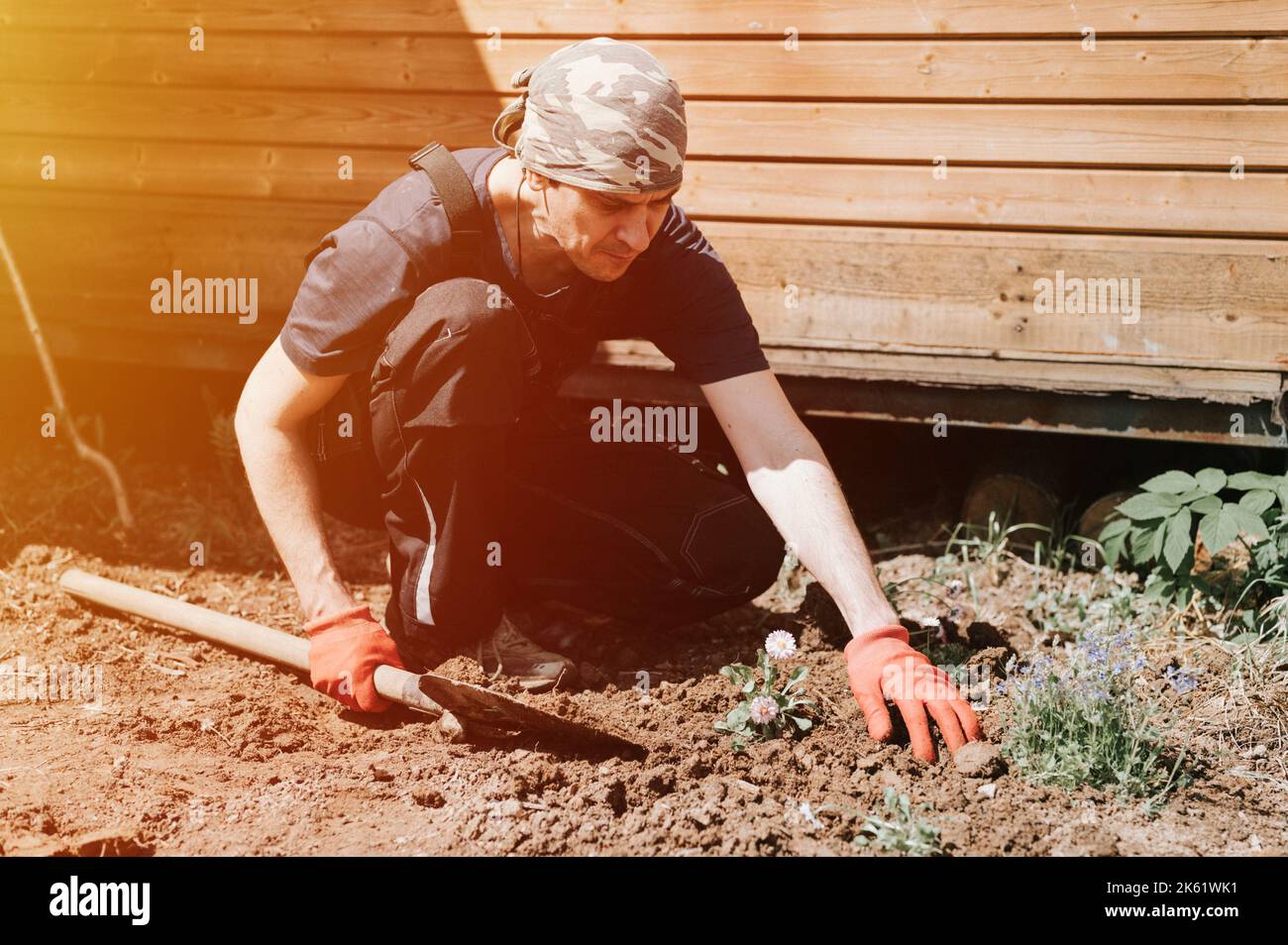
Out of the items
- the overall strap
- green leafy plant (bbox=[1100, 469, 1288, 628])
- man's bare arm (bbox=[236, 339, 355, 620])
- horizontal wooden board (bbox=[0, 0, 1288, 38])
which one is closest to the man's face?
the overall strap

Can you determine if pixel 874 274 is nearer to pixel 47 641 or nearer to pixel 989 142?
pixel 989 142

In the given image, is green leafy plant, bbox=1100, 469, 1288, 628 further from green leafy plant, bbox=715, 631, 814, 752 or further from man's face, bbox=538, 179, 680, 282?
man's face, bbox=538, 179, 680, 282

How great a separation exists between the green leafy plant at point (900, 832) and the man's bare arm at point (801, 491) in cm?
45

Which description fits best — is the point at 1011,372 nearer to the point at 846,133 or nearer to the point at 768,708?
the point at 846,133

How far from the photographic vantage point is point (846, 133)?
156 inches

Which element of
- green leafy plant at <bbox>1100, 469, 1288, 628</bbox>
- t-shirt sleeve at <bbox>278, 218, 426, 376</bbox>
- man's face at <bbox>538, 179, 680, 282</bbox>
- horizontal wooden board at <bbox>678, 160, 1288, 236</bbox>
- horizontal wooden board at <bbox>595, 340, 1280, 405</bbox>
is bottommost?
green leafy plant at <bbox>1100, 469, 1288, 628</bbox>

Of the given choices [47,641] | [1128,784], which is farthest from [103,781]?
[1128,784]

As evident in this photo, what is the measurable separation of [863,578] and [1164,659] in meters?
1.07

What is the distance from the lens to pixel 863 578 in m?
2.83

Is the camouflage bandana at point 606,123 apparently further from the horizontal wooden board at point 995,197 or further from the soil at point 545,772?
the horizontal wooden board at point 995,197

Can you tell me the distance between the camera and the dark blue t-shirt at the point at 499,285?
277cm

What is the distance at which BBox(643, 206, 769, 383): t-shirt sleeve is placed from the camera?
121 inches

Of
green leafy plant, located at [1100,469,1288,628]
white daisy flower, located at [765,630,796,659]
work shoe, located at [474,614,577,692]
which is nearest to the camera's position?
white daisy flower, located at [765,630,796,659]

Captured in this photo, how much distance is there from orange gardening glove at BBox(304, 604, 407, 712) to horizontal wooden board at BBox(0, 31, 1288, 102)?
2.26 meters
